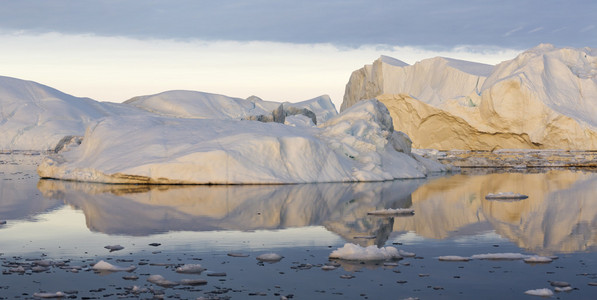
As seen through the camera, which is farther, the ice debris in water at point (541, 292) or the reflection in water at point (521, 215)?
the reflection in water at point (521, 215)

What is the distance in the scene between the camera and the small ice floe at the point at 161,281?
18.1 ft

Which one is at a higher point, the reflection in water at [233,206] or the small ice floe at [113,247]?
the reflection in water at [233,206]

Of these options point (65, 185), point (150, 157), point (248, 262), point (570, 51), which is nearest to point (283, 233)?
point (248, 262)

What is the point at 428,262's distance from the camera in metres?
6.57

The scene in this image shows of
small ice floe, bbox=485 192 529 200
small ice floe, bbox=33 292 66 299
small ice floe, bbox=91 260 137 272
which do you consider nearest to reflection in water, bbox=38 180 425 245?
small ice floe, bbox=485 192 529 200

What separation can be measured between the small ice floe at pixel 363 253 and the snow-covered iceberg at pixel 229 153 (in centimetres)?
917

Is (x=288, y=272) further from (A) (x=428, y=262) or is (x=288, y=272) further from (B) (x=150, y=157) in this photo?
(B) (x=150, y=157)

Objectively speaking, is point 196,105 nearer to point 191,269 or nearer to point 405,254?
point 405,254

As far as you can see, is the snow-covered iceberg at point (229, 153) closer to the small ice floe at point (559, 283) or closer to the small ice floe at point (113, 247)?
the small ice floe at point (113, 247)

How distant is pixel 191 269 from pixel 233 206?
5.26 m

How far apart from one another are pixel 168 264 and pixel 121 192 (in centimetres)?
783

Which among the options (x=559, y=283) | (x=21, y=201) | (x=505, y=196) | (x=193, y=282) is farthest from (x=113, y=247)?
(x=505, y=196)

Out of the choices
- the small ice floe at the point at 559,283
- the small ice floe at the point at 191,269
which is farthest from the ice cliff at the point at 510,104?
the small ice floe at the point at 191,269

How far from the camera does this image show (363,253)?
6.68 meters
